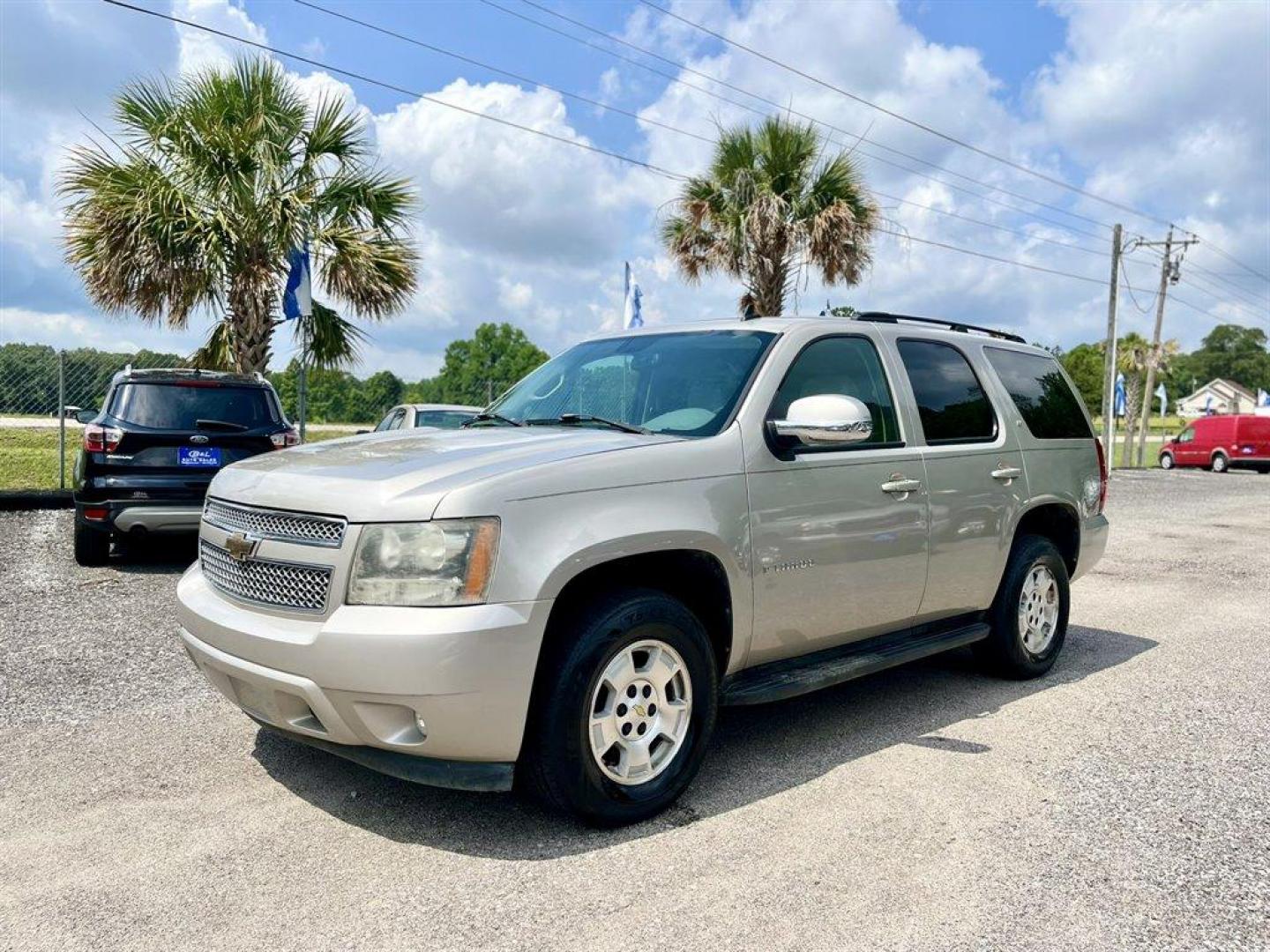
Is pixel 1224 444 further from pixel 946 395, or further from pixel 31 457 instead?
pixel 31 457

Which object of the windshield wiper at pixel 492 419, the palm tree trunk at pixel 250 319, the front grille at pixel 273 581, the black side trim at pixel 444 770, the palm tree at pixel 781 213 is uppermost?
the palm tree at pixel 781 213

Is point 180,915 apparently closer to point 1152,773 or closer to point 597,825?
point 597,825

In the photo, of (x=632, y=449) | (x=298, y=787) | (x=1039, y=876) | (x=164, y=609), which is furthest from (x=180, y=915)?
(x=164, y=609)

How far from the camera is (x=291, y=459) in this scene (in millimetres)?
3719

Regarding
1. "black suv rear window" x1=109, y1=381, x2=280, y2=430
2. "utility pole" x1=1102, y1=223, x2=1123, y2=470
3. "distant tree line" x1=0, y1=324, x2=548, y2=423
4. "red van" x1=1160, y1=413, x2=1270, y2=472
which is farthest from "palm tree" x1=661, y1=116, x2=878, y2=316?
"red van" x1=1160, y1=413, x2=1270, y2=472

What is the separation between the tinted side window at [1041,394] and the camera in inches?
215

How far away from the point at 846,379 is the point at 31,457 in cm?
1592

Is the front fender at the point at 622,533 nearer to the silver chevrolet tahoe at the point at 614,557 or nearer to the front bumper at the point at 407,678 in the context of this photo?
the silver chevrolet tahoe at the point at 614,557

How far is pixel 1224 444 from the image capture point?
33.7 metres

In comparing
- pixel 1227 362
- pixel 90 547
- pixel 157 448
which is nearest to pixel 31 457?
pixel 90 547

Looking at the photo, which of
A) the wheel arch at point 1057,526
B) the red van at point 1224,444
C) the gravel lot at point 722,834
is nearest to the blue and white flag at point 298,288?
the gravel lot at point 722,834

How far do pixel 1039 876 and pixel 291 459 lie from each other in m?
2.95

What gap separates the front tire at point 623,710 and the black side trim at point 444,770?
0.50ft

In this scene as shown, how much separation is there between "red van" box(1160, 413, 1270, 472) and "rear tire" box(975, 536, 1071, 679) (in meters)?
32.8
